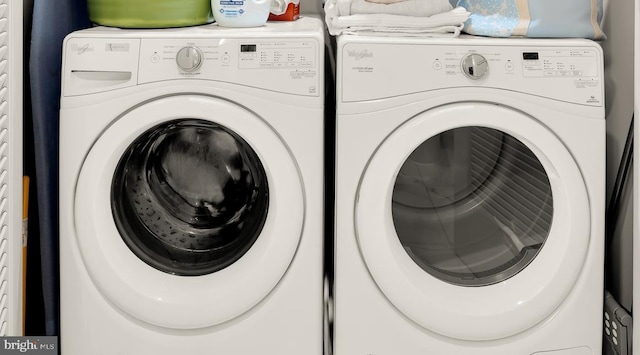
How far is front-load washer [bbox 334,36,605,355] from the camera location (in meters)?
1.30

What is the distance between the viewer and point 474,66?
1296mm

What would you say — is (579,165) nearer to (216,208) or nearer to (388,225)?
(388,225)

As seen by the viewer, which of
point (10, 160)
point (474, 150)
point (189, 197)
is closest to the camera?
point (10, 160)

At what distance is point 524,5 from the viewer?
1403 mm

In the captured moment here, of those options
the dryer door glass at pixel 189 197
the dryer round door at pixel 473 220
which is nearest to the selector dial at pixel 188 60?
the dryer door glass at pixel 189 197

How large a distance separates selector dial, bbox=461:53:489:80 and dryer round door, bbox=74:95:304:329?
406 mm

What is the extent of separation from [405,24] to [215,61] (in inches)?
16.7

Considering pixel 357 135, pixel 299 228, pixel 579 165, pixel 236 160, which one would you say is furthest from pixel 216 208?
pixel 579 165

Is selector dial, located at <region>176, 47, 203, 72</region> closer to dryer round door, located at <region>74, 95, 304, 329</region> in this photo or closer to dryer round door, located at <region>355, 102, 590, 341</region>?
dryer round door, located at <region>74, 95, 304, 329</region>

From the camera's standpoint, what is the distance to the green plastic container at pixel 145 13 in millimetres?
1424

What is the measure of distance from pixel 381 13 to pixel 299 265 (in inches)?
23.1
